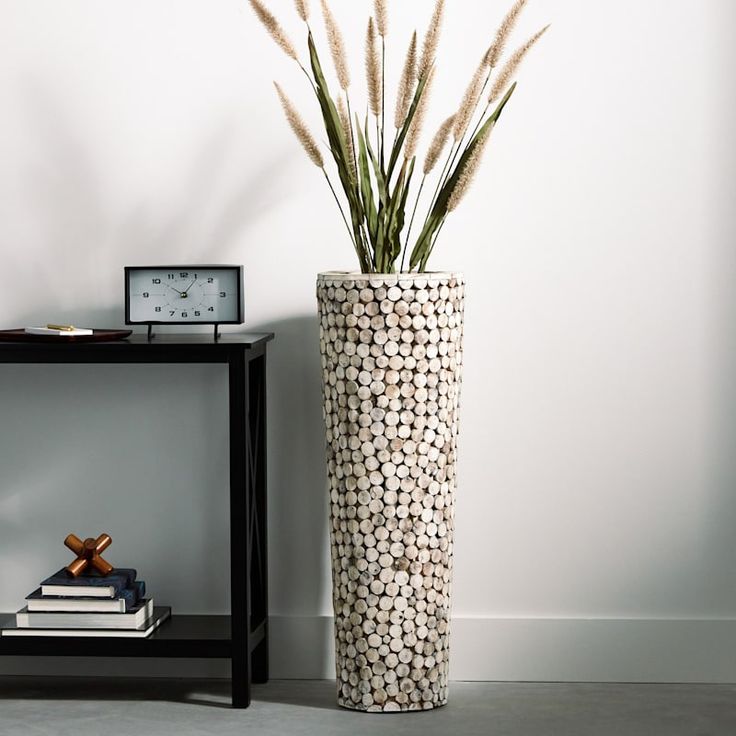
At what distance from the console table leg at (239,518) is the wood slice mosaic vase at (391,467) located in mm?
176

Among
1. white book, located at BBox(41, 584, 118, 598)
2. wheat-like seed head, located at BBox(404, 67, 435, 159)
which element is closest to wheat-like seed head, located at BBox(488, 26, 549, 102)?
wheat-like seed head, located at BBox(404, 67, 435, 159)

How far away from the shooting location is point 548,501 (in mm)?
2730

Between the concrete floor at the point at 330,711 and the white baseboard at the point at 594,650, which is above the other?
the white baseboard at the point at 594,650

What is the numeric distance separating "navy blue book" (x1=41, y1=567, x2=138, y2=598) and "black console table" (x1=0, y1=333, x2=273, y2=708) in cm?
9

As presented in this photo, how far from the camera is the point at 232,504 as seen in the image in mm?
2445

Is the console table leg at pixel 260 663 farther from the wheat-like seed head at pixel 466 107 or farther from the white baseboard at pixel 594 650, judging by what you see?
the wheat-like seed head at pixel 466 107

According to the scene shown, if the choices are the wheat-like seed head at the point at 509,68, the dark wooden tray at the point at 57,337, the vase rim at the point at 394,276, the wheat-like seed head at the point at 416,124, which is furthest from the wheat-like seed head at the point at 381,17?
the dark wooden tray at the point at 57,337

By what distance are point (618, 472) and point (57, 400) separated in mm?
1305

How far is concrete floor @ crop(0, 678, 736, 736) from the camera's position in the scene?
7.78 feet

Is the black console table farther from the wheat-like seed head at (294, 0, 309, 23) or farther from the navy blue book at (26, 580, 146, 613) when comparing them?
the wheat-like seed head at (294, 0, 309, 23)

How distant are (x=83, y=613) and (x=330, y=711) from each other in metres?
0.56

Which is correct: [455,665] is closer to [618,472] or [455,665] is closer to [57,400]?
[618,472]

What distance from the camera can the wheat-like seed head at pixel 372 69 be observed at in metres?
2.26

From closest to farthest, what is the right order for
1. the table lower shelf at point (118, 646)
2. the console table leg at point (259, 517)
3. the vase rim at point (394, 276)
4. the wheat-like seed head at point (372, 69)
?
1. the wheat-like seed head at point (372, 69)
2. the vase rim at point (394, 276)
3. the table lower shelf at point (118, 646)
4. the console table leg at point (259, 517)
